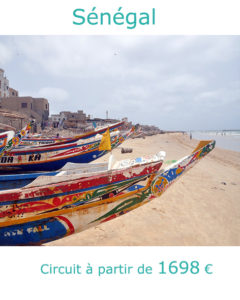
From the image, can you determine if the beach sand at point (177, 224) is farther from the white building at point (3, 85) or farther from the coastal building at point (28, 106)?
the white building at point (3, 85)

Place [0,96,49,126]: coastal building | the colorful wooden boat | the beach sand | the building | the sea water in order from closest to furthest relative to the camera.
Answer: the beach sand, the colorful wooden boat, the sea water, [0,96,49,126]: coastal building, the building

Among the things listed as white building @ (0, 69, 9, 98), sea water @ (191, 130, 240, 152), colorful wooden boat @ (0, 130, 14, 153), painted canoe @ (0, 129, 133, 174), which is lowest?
painted canoe @ (0, 129, 133, 174)

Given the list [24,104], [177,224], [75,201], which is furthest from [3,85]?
[177,224]

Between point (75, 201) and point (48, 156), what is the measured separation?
4223 mm

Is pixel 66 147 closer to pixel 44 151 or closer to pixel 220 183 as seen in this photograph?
pixel 44 151

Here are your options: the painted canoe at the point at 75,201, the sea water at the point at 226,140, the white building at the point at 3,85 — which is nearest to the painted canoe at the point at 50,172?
the painted canoe at the point at 75,201

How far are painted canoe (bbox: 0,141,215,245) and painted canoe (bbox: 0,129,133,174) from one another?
11.9 feet

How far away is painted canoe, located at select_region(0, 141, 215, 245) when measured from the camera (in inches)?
84.1

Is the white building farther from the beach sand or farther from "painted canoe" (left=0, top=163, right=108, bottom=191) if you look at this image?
the beach sand

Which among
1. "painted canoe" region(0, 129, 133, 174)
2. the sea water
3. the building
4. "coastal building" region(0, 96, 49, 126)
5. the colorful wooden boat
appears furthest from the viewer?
the building

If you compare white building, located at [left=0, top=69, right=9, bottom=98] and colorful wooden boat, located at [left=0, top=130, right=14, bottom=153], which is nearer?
colorful wooden boat, located at [left=0, top=130, right=14, bottom=153]

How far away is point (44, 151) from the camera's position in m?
5.90

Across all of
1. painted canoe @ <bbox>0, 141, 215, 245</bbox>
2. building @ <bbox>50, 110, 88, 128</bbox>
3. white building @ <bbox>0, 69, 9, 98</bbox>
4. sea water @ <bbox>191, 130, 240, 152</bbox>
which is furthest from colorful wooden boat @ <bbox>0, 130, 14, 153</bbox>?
white building @ <bbox>0, 69, 9, 98</bbox>

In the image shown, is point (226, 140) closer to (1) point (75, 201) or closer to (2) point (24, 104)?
(2) point (24, 104)
